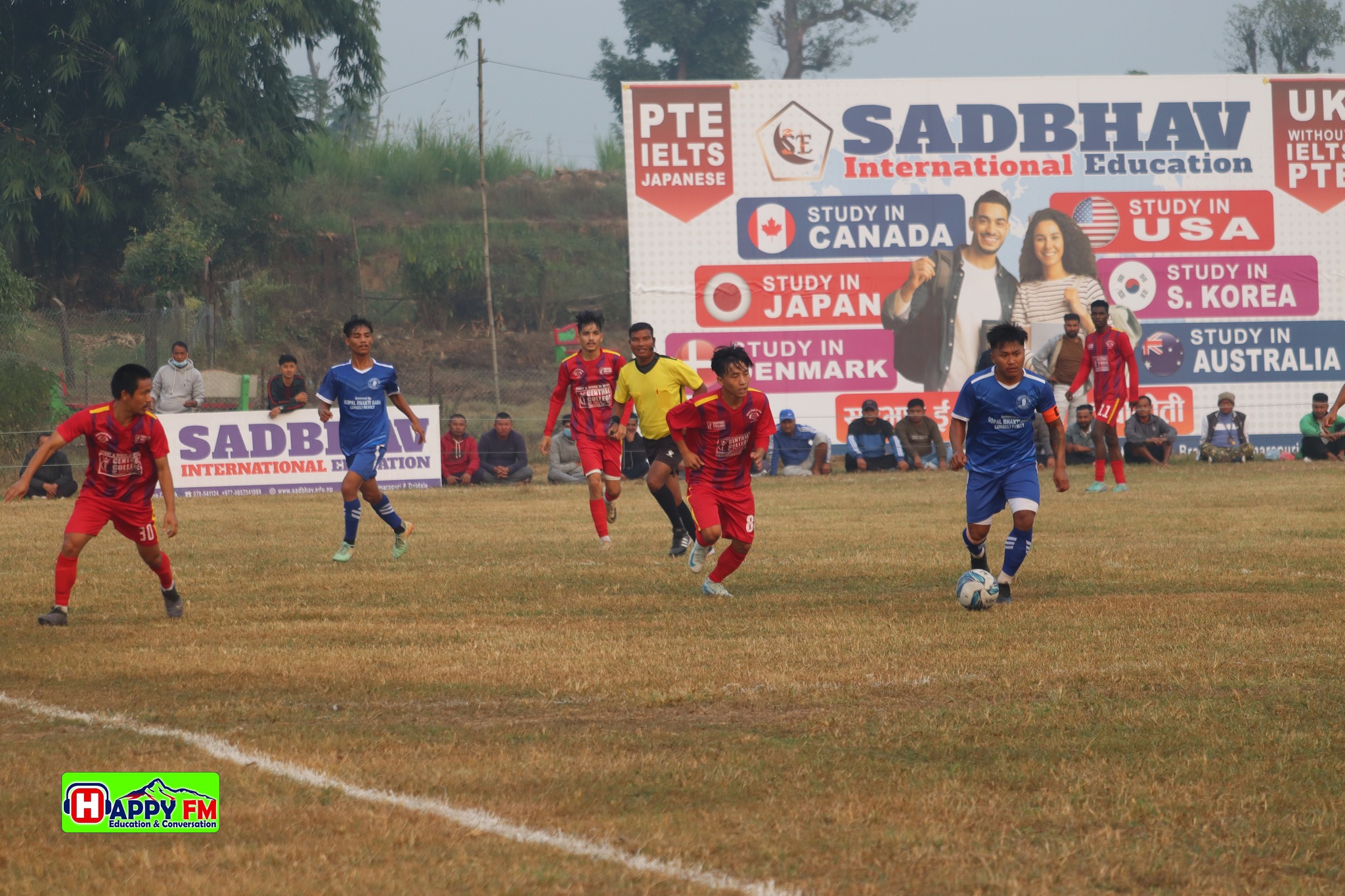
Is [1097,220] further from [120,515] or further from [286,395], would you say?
[120,515]

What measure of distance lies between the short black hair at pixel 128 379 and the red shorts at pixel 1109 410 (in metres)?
12.9

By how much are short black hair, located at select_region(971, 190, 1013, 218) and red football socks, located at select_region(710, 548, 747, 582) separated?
19.0 metres

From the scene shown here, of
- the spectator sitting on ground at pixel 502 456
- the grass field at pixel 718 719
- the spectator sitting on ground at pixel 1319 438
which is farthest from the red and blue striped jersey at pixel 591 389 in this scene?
the spectator sitting on ground at pixel 1319 438

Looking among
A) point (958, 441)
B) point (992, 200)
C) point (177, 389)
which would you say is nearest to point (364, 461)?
point (958, 441)

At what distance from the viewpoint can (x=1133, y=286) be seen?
91.4ft

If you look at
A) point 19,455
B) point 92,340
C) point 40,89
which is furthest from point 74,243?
point 19,455

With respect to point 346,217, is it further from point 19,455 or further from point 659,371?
point 659,371

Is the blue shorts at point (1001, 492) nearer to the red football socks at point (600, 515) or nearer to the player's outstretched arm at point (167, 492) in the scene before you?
the red football socks at point (600, 515)

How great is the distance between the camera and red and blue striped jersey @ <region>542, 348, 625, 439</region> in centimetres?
1365

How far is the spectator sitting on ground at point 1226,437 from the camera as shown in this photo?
25.6 m

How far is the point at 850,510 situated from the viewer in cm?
1758

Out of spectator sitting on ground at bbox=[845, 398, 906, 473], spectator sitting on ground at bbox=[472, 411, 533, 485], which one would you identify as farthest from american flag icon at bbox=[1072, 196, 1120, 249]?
spectator sitting on ground at bbox=[472, 411, 533, 485]

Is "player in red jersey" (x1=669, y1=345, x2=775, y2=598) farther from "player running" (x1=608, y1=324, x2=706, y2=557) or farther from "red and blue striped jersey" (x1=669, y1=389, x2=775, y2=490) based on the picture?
"player running" (x1=608, y1=324, x2=706, y2=557)

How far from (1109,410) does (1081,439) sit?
19.0 feet
